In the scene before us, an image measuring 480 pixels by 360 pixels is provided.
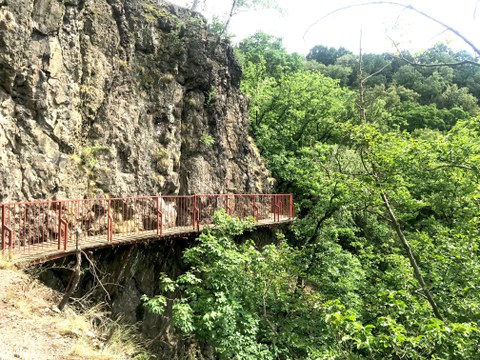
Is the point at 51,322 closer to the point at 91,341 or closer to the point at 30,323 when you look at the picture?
the point at 30,323

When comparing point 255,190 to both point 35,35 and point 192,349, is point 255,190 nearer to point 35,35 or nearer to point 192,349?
point 192,349

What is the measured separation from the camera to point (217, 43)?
15.5 metres

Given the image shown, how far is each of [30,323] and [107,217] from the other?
4493mm

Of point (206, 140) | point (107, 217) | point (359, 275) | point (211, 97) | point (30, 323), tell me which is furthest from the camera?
point (211, 97)

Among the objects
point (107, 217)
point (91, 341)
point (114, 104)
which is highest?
point (114, 104)

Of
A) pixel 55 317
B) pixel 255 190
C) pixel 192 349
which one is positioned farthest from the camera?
pixel 255 190

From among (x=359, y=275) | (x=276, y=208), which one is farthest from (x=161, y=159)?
(x=359, y=275)

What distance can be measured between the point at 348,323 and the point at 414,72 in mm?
41928

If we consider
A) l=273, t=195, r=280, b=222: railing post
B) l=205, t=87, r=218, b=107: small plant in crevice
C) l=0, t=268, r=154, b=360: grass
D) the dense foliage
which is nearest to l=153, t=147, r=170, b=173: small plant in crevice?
the dense foliage

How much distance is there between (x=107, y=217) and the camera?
8773mm

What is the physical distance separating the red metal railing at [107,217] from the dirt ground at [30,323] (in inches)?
35.8

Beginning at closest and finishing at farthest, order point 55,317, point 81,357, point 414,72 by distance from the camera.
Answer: point 81,357
point 55,317
point 414,72

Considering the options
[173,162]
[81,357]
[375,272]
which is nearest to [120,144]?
[173,162]

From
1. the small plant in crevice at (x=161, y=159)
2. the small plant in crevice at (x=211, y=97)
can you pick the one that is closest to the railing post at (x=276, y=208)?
the small plant in crevice at (x=161, y=159)
